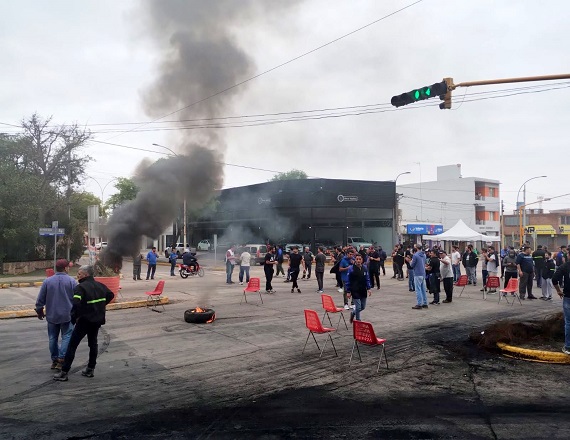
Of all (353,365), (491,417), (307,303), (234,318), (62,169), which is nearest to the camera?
(491,417)

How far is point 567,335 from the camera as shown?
7.02 m

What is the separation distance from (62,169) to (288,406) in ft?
99.5

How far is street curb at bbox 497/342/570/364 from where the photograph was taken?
689 centimetres

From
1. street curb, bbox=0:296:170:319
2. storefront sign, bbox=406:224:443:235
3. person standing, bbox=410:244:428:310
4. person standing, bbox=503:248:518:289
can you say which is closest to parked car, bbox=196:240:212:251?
storefront sign, bbox=406:224:443:235

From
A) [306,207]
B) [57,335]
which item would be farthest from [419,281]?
[306,207]

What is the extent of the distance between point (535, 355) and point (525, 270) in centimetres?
745

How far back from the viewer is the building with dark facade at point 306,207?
133 feet

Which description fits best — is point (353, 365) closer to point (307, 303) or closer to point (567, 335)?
point (567, 335)

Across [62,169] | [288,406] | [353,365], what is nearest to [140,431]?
[288,406]

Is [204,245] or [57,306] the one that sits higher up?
[204,245]

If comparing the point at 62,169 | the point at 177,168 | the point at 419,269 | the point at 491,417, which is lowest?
the point at 491,417

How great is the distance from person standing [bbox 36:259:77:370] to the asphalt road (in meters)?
0.38

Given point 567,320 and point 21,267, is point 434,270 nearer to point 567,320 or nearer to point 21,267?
point 567,320

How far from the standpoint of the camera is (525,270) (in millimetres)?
13633
